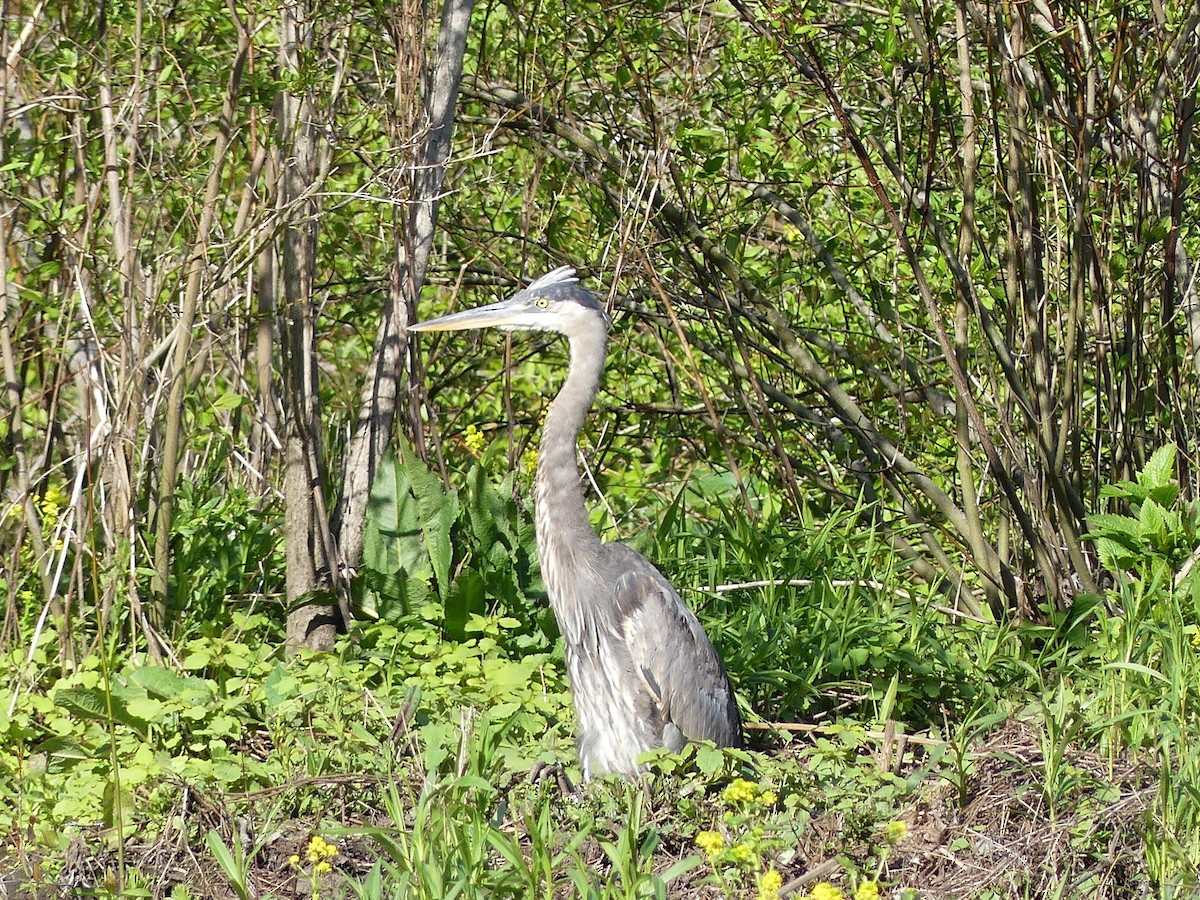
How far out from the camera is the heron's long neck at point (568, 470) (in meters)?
4.40

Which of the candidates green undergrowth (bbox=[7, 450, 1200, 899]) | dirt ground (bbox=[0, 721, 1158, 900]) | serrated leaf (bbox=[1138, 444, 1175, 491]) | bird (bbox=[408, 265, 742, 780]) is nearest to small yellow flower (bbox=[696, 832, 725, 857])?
green undergrowth (bbox=[7, 450, 1200, 899])

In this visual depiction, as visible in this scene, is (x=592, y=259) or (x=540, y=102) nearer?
(x=540, y=102)

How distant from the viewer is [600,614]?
14.1 feet

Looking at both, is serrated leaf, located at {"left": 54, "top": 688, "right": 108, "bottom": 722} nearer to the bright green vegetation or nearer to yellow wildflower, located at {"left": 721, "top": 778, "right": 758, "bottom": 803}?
the bright green vegetation

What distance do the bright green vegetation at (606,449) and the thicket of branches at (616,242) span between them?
0.08ft

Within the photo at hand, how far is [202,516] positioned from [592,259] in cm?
186

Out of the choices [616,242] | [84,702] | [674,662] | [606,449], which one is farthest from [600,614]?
[606,449]

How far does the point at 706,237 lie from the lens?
536cm

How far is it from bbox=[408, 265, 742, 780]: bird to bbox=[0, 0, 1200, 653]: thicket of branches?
58 cm

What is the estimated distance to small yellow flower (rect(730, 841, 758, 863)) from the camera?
2980 mm

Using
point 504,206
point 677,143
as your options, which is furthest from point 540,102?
point 504,206

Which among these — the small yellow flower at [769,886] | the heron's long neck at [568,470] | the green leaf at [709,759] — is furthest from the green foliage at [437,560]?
the small yellow flower at [769,886]

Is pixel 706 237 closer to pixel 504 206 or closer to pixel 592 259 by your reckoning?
pixel 592 259

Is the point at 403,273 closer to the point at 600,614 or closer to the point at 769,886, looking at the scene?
the point at 600,614
